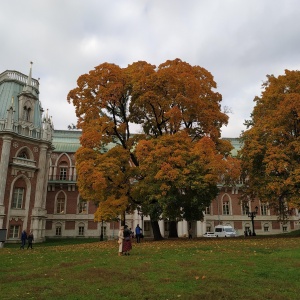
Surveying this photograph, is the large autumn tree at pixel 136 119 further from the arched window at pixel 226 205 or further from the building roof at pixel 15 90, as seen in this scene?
the arched window at pixel 226 205

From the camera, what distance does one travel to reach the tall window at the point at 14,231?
1373 inches

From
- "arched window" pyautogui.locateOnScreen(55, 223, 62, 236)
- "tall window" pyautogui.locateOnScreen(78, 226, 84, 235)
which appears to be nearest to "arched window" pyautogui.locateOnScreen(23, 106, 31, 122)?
"arched window" pyautogui.locateOnScreen(55, 223, 62, 236)

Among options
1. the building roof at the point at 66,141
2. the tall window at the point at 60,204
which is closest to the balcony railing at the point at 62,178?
the tall window at the point at 60,204

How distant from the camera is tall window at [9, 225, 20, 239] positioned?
114 feet

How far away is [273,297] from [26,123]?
35649 millimetres

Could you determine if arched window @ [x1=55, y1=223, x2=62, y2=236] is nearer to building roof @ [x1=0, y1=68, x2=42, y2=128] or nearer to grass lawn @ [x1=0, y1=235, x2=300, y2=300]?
building roof @ [x1=0, y1=68, x2=42, y2=128]

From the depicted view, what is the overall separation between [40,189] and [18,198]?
8.36 feet

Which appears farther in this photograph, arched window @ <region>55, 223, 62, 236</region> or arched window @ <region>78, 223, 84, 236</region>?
arched window @ <region>78, 223, 84, 236</region>

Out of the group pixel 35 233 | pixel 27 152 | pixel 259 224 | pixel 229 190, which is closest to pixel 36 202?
pixel 35 233

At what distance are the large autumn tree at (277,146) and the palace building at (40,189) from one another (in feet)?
29.4

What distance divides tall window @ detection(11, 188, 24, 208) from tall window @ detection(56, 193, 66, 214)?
11.3 metres

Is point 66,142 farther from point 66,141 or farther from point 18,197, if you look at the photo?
point 18,197

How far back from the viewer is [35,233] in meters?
36.1

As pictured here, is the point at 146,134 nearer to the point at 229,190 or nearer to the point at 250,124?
the point at 250,124
